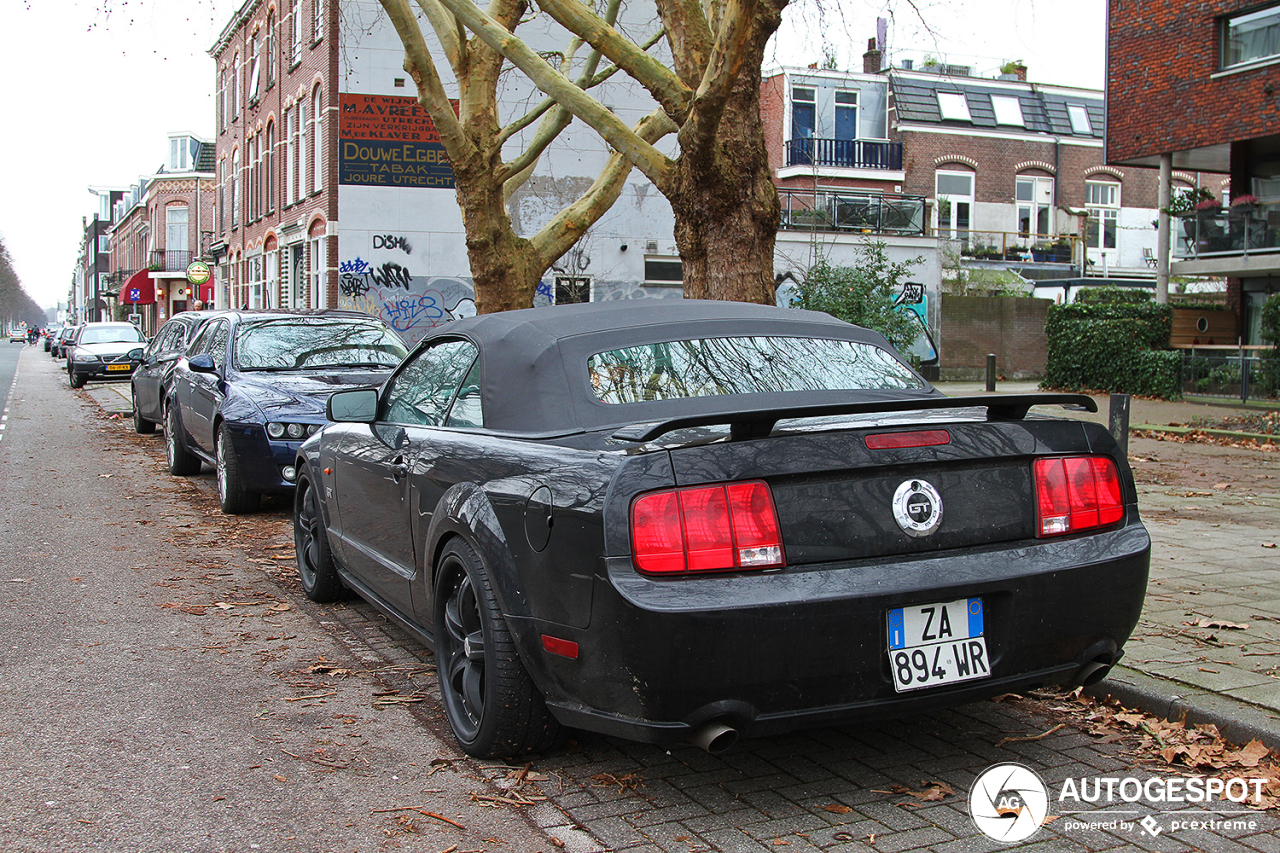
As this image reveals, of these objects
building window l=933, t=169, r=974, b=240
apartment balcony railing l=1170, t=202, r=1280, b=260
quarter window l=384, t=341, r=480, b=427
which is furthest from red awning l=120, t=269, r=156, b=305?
quarter window l=384, t=341, r=480, b=427

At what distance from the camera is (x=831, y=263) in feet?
88.5

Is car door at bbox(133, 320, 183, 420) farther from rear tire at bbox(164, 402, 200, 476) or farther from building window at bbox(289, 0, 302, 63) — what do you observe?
building window at bbox(289, 0, 302, 63)

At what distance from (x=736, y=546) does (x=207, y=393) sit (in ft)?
26.2

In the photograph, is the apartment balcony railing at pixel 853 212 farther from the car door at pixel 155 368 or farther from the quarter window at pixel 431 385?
A: the quarter window at pixel 431 385

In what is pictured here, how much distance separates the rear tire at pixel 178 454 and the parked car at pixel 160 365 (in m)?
0.68

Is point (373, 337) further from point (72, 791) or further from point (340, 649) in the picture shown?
point (72, 791)

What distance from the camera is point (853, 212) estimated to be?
90.6 ft

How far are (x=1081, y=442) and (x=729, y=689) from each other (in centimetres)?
146

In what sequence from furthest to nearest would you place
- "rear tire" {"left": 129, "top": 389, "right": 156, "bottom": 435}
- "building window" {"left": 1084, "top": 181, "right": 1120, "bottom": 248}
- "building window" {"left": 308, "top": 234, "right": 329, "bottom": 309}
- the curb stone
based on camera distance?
1. "building window" {"left": 1084, "top": 181, "right": 1120, "bottom": 248}
2. "building window" {"left": 308, "top": 234, "right": 329, "bottom": 309}
3. "rear tire" {"left": 129, "top": 389, "right": 156, "bottom": 435}
4. the curb stone

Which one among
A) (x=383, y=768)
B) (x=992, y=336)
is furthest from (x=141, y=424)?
(x=992, y=336)

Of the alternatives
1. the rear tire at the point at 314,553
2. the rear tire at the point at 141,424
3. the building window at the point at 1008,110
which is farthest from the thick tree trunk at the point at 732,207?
the building window at the point at 1008,110

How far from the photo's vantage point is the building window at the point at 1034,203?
40.3 meters

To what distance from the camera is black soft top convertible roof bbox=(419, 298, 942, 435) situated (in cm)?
373

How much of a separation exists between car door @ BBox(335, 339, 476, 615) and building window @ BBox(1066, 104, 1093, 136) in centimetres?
4190
